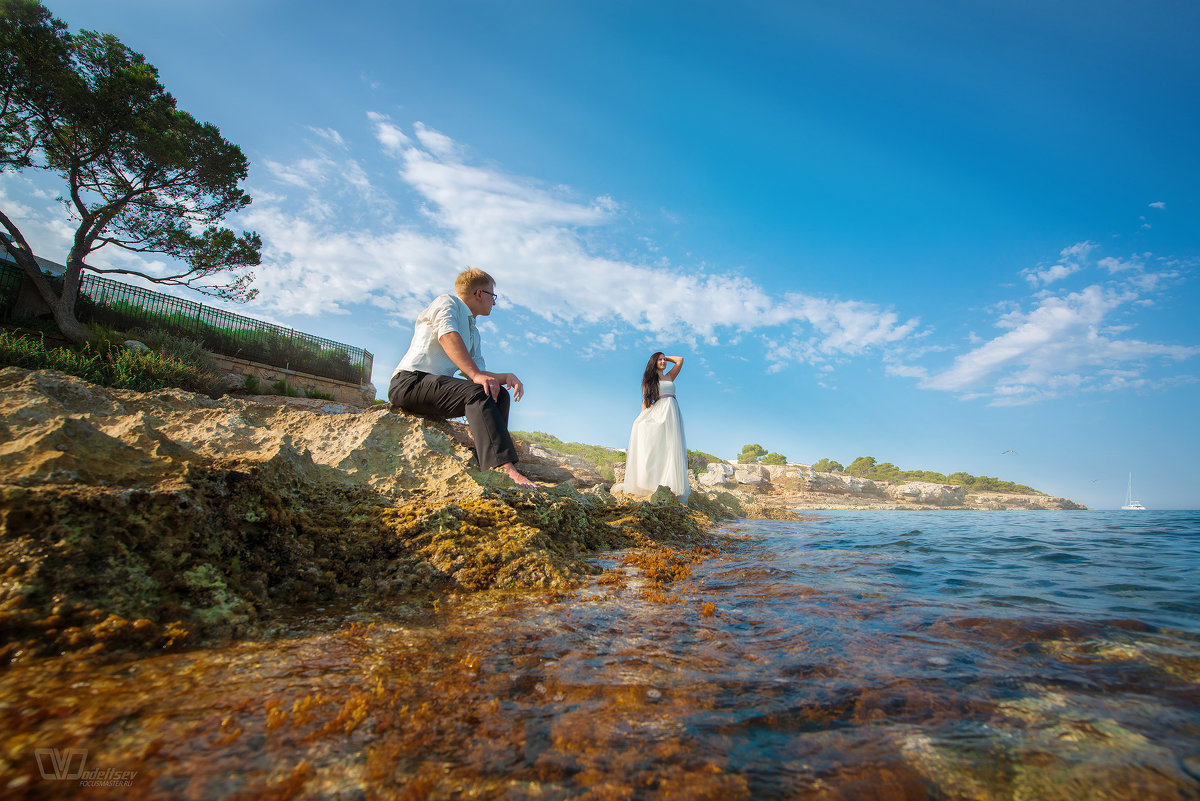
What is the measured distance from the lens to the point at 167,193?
1725 centimetres

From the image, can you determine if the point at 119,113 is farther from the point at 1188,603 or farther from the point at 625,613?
the point at 1188,603

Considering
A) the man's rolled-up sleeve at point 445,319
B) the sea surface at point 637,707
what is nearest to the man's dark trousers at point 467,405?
the man's rolled-up sleeve at point 445,319

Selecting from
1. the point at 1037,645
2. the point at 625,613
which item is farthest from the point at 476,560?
the point at 1037,645

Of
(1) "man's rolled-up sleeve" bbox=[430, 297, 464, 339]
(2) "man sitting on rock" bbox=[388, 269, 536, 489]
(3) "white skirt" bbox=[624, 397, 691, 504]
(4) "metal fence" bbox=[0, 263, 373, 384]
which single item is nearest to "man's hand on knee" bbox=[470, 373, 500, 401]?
(2) "man sitting on rock" bbox=[388, 269, 536, 489]

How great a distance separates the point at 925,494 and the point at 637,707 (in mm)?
33978

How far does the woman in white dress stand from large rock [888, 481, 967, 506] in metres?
26.5

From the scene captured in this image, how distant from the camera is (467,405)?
428 cm

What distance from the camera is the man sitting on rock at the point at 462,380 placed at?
4.12 metres

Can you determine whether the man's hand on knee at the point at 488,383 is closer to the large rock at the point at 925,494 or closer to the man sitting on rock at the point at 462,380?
the man sitting on rock at the point at 462,380

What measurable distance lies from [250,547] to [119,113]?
20.8 meters

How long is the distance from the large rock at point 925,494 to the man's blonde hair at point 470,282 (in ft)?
101

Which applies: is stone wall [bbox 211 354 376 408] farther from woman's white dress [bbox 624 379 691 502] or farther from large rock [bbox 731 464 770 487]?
large rock [bbox 731 464 770 487]

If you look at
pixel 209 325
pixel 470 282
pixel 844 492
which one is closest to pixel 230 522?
pixel 470 282

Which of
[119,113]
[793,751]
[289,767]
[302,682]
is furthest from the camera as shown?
[119,113]
